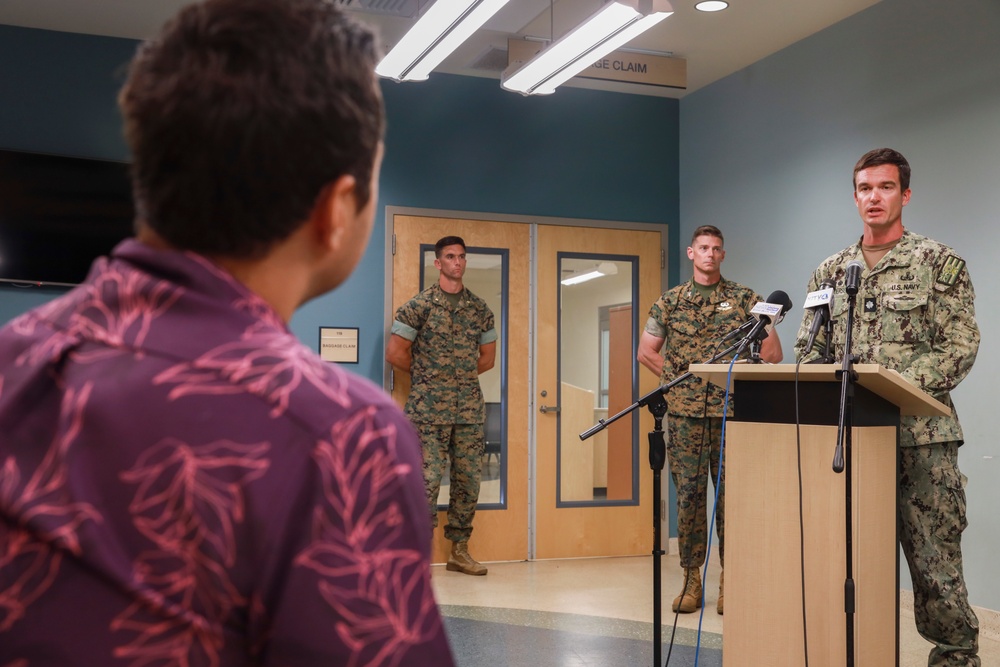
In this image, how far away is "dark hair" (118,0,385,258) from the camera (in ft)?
1.89

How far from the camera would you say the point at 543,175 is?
545 centimetres

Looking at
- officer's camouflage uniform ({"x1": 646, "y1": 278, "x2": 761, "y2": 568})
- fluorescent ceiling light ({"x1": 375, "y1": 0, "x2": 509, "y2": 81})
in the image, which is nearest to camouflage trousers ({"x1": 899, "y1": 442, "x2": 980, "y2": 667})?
officer's camouflage uniform ({"x1": 646, "y1": 278, "x2": 761, "y2": 568})

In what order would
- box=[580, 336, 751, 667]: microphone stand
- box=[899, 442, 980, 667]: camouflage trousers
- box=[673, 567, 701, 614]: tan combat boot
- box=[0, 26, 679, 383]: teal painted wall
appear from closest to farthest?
box=[580, 336, 751, 667]: microphone stand
box=[899, 442, 980, 667]: camouflage trousers
box=[673, 567, 701, 614]: tan combat boot
box=[0, 26, 679, 383]: teal painted wall

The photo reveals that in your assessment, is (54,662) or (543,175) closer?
(54,662)

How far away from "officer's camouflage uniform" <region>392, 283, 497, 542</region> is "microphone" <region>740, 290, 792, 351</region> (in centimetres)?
252

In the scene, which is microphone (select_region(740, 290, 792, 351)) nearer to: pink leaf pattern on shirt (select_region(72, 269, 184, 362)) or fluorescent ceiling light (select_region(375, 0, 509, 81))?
fluorescent ceiling light (select_region(375, 0, 509, 81))

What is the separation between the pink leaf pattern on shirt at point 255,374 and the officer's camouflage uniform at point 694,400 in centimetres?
360

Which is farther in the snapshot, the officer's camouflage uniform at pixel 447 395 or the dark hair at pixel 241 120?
the officer's camouflage uniform at pixel 447 395

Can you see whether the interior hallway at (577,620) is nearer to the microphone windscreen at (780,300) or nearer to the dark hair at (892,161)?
the microphone windscreen at (780,300)

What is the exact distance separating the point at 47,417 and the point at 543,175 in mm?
5022

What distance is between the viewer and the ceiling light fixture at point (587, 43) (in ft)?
11.5

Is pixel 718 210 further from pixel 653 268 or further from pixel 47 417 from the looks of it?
pixel 47 417

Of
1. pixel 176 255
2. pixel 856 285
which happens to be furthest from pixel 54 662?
pixel 856 285

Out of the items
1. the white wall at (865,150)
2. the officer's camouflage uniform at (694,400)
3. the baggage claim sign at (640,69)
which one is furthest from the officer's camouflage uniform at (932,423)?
the baggage claim sign at (640,69)
